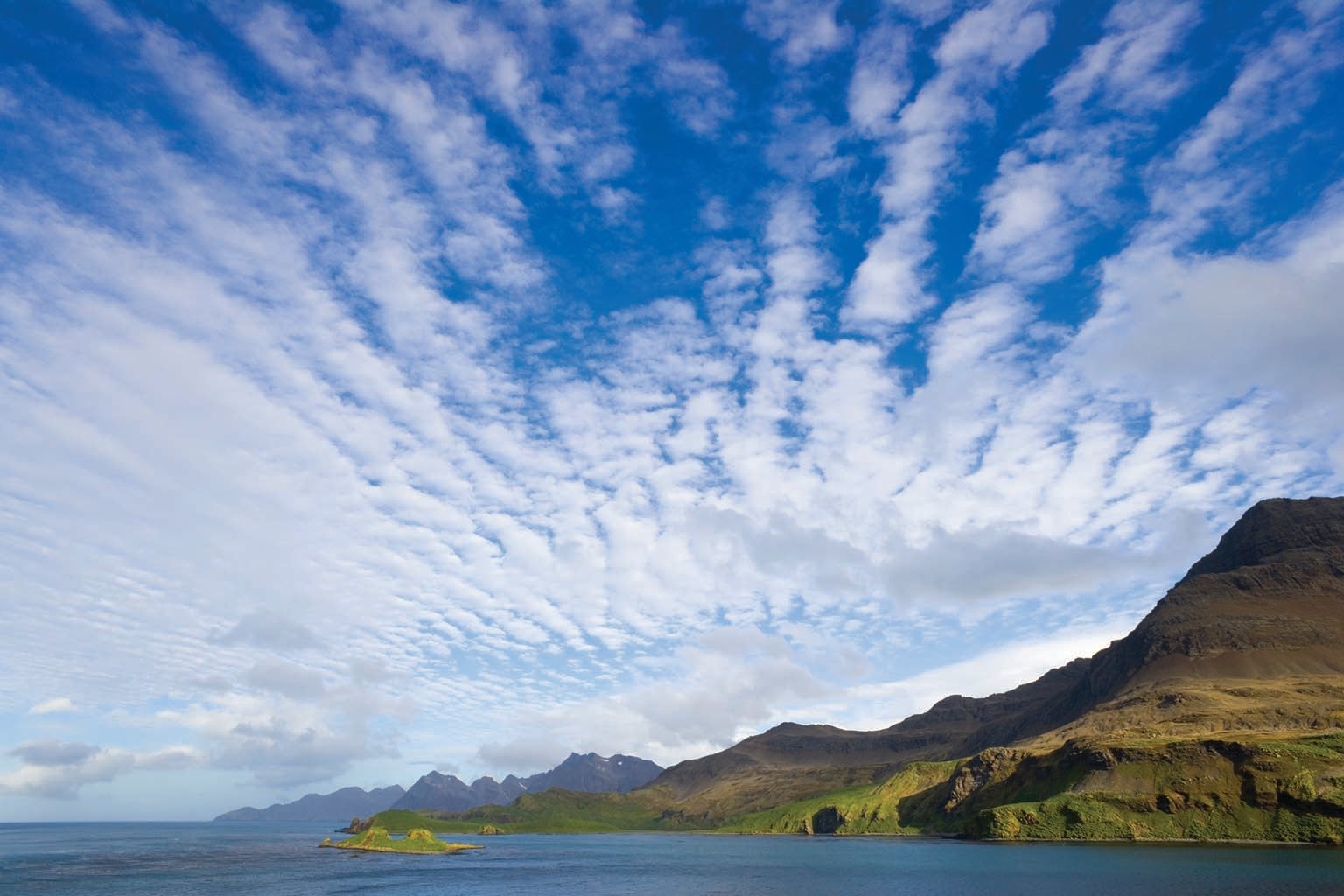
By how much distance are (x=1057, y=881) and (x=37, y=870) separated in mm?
209454

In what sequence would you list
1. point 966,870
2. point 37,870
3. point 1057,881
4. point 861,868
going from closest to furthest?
point 1057,881, point 966,870, point 861,868, point 37,870

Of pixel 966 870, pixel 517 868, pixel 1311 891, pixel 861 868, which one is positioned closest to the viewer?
pixel 1311 891

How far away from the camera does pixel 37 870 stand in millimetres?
174000

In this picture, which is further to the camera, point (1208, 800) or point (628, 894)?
point (1208, 800)

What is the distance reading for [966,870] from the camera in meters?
145

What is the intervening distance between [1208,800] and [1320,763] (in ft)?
97.8

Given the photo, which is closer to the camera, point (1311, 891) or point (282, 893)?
point (1311, 891)

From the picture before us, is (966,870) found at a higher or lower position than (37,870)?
lower

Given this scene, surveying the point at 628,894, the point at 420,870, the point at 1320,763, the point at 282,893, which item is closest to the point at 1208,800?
the point at 1320,763

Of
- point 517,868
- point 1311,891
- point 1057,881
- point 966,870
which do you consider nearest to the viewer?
point 1311,891

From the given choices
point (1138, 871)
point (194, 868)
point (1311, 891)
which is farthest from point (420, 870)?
point (1311, 891)

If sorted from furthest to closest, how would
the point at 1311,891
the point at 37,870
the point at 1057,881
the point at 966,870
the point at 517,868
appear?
1. the point at 517,868
2. the point at 37,870
3. the point at 966,870
4. the point at 1057,881
5. the point at 1311,891

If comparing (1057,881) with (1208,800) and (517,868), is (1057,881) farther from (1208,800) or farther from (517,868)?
(517,868)

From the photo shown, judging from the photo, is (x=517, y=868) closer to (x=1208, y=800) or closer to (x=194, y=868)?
(x=194, y=868)
